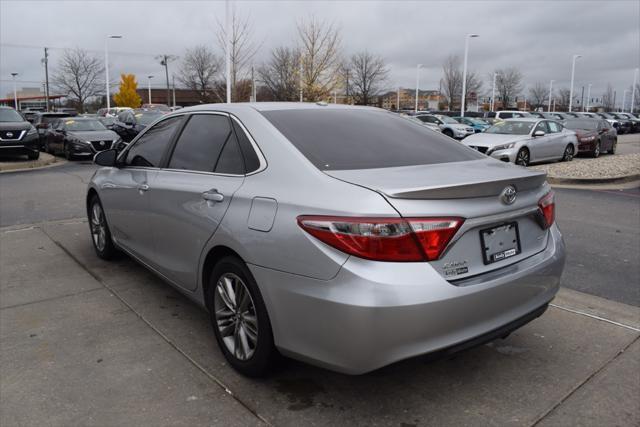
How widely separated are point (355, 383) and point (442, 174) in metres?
1.32

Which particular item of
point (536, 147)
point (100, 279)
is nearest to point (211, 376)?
point (100, 279)

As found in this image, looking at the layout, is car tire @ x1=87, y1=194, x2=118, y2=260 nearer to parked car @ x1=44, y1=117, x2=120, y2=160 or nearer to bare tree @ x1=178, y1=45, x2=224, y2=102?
parked car @ x1=44, y1=117, x2=120, y2=160

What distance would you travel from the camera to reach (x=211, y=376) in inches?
129

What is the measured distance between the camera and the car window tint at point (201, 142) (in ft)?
11.9

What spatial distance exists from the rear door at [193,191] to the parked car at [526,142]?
12.1m

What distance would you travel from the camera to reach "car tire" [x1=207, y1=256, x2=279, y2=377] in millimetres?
2969

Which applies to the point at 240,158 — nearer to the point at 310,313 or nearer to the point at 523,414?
the point at 310,313

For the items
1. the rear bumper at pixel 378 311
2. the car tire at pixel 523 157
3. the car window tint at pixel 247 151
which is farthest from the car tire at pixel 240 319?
the car tire at pixel 523 157

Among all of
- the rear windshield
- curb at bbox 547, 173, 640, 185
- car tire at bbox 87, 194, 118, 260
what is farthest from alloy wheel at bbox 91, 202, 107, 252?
curb at bbox 547, 173, 640, 185

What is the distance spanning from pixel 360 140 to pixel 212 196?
3.22 feet

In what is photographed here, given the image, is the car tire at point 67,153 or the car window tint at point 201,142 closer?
the car window tint at point 201,142

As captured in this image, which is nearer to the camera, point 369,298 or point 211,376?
point 369,298

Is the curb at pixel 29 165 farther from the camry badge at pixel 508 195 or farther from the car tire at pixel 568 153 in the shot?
the car tire at pixel 568 153

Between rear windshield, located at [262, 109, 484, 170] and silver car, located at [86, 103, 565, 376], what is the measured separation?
15 millimetres
